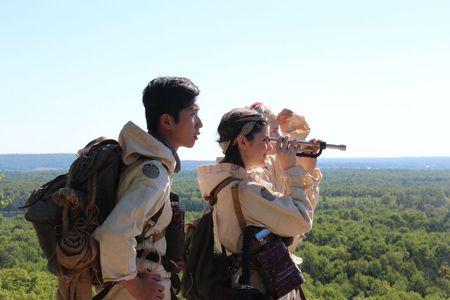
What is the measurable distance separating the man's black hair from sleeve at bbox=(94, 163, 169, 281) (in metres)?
0.33

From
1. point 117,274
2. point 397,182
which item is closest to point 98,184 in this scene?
point 117,274

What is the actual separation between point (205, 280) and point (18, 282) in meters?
28.3

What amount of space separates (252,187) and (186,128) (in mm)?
393

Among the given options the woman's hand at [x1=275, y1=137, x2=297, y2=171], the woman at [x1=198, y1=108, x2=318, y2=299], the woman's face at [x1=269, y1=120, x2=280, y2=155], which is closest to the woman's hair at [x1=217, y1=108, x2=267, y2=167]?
the woman at [x1=198, y1=108, x2=318, y2=299]

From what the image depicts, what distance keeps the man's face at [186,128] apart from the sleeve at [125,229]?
1.01ft

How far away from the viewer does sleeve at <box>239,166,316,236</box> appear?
224cm

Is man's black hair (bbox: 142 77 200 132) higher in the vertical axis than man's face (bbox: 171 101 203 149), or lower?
higher

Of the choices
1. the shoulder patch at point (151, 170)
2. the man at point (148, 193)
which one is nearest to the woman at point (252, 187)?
the man at point (148, 193)

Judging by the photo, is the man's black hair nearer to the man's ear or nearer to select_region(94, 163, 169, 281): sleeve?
the man's ear

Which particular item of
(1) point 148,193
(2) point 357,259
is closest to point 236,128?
(1) point 148,193

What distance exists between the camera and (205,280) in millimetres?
2266

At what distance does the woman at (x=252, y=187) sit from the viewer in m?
2.26

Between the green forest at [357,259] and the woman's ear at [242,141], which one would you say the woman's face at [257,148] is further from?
the green forest at [357,259]

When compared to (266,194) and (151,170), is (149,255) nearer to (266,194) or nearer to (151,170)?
(151,170)
